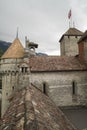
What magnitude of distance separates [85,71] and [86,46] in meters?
3.51

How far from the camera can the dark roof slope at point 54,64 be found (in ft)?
79.5

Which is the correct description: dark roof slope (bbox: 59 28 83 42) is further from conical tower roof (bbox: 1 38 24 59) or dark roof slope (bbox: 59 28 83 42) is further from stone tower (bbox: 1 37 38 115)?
stone tower (bbox: 1 37 38 115)

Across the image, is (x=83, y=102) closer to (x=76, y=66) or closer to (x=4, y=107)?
(x=76, y=66)

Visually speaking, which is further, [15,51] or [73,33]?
[73,33]

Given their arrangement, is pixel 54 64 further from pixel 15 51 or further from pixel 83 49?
pixel 15 51

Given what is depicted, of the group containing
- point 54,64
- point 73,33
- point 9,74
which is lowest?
point 9,74

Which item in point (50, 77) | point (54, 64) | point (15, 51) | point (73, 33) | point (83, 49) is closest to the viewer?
point (50, 77)

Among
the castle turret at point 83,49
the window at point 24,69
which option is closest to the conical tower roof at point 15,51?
the window at point 24,69

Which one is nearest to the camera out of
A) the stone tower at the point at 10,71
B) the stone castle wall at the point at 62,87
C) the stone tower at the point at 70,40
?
the stone tower at the point at 10,71

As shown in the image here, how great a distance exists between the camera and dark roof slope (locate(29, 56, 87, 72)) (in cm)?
2422

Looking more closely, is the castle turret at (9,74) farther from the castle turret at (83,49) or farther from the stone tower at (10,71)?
the castle turret at (83,49)

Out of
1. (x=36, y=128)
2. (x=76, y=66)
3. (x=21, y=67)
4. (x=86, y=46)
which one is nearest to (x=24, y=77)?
(x=21, y=67)

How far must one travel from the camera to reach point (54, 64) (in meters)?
25.4

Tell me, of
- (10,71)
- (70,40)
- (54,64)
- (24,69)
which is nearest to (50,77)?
(54,64)
